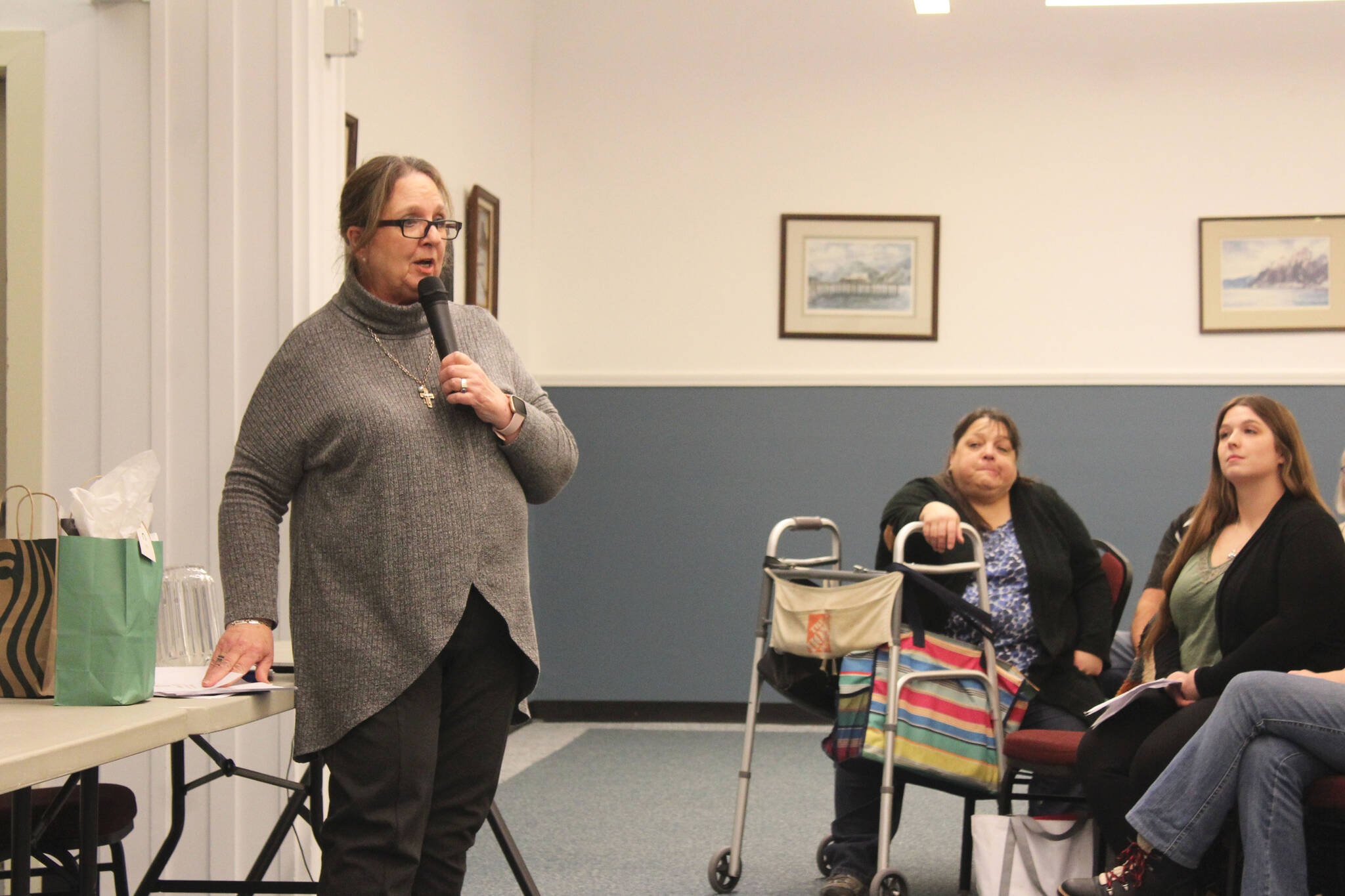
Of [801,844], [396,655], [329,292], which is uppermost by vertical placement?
[329,292]

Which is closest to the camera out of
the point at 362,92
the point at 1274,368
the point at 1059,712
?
the point at 1059,712

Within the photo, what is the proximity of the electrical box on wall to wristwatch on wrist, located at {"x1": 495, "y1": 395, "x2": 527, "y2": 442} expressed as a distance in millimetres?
1242

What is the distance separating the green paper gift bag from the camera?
148 cm

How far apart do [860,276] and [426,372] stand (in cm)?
397

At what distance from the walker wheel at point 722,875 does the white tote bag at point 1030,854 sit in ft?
2.00

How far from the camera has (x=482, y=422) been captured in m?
1.70

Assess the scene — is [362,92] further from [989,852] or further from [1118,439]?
[1118,439]

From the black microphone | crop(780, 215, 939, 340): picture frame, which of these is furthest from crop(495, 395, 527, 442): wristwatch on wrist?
crop(780, 215, 939, 340): picture frame

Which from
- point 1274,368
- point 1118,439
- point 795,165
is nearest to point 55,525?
point 795,165

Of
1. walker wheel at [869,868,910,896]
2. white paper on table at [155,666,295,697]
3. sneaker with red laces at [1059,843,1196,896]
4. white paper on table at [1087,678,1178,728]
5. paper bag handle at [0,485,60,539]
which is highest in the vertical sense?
paper bag handle at [0,485,60,539]

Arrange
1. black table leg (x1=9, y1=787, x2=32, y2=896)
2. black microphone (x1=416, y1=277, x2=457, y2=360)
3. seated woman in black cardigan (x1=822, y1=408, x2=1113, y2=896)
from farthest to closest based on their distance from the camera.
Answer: seated woman in black cardigan (x1=822, y1=408, x2=1113, y2=896), black microphone (x1=416, y1=277, x2=457, y2=360), black table leg (x1=9, y1=787, x2=32, y2=896)

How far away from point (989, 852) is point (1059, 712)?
1.36 ft

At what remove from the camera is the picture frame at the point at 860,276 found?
17.8 ft

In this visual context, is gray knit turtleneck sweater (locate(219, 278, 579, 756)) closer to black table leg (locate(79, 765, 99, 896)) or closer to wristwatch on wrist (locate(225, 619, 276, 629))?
wristwatch on wrist (locate(225, 619, 276, 629))
